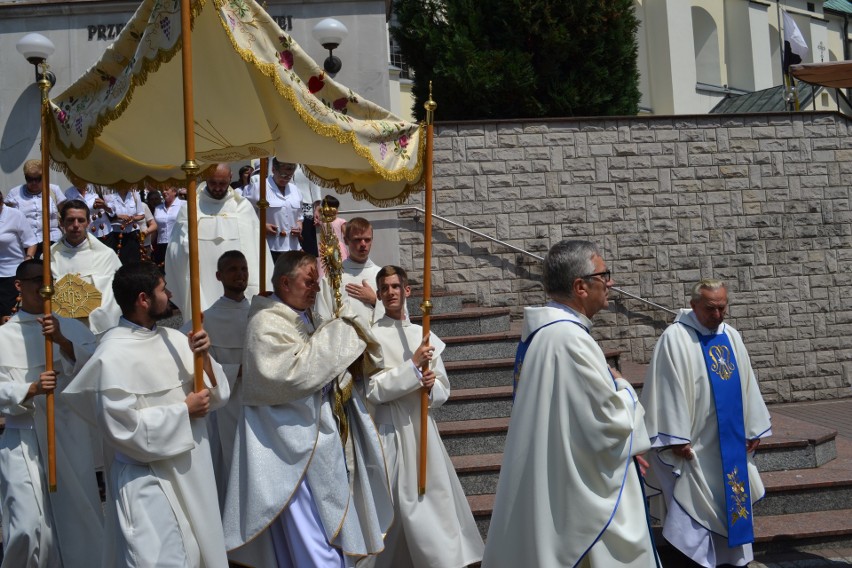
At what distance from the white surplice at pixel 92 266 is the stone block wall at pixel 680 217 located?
17.3 feet

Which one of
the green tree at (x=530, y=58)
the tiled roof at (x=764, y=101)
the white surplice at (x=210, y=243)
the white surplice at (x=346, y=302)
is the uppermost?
the tiled roof at (x=764, y=101)

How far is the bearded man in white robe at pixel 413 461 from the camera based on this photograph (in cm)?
639

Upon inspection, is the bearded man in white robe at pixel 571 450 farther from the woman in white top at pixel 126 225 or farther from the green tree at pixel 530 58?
the green tree at pixel 530 58

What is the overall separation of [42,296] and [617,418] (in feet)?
11.7

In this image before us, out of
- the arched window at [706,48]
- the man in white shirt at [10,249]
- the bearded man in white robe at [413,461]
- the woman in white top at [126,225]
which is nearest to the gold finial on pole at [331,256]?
the bearded man in white robe at [413,461]

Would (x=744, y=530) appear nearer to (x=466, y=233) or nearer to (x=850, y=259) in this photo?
(x=466, y=233)

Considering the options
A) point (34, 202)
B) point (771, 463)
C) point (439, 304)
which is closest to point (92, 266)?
point (34, 202)

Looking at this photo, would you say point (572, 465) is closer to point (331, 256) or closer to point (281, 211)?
point (331, 256)

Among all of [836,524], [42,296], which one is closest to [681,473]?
[836,524]

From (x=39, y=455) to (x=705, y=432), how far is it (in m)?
4.49

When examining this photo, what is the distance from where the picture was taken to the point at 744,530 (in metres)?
6.70

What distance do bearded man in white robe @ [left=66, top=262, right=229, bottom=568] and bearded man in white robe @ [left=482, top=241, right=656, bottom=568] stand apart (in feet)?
5.22

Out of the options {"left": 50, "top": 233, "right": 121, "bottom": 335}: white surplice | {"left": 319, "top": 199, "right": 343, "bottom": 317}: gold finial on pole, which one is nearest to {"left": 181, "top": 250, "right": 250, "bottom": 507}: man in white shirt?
{"left": 319, "top": 199, "right": 343, "bottom": 317}: gold finial on pole

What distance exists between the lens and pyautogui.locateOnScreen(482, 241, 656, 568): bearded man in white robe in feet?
16.0
